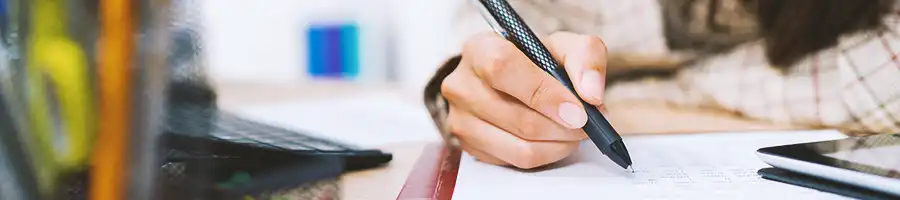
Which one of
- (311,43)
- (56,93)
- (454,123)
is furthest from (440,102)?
(311,43)

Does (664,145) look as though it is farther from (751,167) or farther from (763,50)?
(763,50)

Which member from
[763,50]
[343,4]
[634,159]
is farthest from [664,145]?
[343,4]

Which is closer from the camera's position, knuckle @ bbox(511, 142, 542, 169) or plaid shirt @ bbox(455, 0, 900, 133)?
knuckle @ bbox(511, 142, 542, 169)

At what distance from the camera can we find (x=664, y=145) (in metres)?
0.39

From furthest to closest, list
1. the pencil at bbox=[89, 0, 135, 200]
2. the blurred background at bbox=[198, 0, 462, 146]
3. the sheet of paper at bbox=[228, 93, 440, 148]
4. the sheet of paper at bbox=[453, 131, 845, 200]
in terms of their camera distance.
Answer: the blurred background at bbox=[198, 0, 462, 146]
the sheet of paper at bbox=[228, 93, 440, 148]
the sheet of paper at bbox=[453, 131, 845, 200]
the pencil at bbox=[89, 0, 135, 200]

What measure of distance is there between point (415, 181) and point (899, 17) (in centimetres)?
37

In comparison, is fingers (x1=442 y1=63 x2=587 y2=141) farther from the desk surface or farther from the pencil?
the pencil

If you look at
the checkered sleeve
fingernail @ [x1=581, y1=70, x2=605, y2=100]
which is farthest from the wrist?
the checkered sleeve

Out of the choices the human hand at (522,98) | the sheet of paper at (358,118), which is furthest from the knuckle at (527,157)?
the sheet of paper at (358,118)

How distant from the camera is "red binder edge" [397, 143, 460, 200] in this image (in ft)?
0.99

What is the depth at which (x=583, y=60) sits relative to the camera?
33cm

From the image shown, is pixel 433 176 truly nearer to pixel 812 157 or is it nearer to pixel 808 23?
pixel 812 157

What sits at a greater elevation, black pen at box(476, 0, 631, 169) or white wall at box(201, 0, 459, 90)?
black pen at box(476, 0, 631, 169)

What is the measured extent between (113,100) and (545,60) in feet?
0.64
